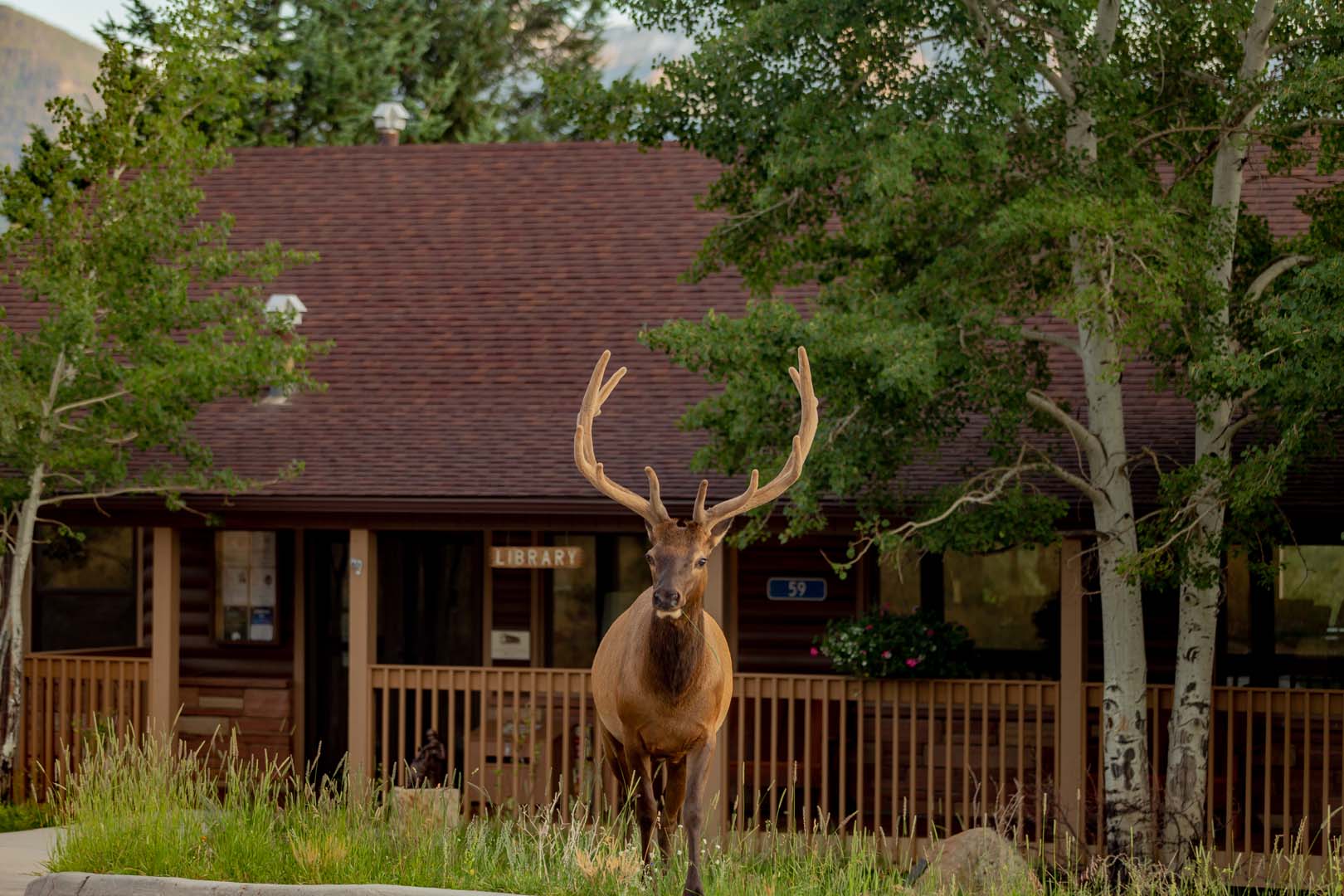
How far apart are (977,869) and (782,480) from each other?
363 centimetres

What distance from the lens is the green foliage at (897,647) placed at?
41.5 feet

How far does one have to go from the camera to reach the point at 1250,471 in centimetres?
991

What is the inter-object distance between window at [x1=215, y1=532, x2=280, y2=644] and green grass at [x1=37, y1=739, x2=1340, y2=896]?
6.23m

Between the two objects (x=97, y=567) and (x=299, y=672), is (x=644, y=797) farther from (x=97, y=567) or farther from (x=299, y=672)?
(x=97, y=567)

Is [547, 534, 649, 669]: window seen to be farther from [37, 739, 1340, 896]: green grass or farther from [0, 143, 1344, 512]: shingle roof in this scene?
[37, 739, 1340, 896]: green grass

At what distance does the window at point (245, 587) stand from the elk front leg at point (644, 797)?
28.2 ft

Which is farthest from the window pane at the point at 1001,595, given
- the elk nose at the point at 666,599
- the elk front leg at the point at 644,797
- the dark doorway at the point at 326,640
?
the elk nose at the point at 666,599

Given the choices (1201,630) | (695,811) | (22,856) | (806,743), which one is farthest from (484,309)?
(695,811)

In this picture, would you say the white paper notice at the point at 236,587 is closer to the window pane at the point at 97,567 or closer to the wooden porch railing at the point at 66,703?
the window pane at the point at 97,567

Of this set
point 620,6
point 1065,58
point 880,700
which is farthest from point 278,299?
point 1065,58

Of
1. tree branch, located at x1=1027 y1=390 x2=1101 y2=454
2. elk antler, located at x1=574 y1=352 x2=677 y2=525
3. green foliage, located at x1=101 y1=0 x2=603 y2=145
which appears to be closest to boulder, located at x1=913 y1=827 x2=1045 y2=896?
elk antler, located at x1=574 y1=352 x2=677 y2=525

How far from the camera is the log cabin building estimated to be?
42.5 ft

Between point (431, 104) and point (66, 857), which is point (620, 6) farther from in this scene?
point (431, 104)

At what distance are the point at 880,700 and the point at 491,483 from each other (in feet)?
11.1
